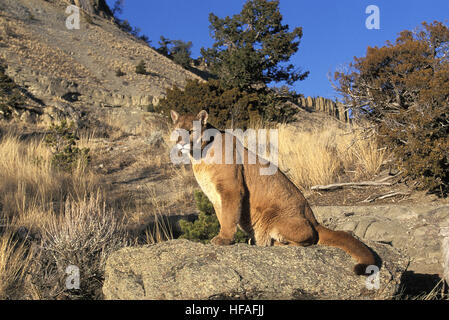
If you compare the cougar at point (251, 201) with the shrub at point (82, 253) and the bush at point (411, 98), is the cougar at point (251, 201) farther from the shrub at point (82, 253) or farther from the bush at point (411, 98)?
the bush at point (411, 98)

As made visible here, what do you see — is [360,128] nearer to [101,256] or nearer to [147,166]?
[147,166]

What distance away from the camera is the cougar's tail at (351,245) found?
145 inches

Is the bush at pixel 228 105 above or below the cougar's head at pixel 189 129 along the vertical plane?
above

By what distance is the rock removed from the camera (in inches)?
131

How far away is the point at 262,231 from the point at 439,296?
2308 millimetres

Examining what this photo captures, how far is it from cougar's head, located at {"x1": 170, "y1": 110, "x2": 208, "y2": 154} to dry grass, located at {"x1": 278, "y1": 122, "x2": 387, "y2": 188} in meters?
5.46

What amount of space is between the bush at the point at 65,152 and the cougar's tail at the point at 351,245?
8460mm

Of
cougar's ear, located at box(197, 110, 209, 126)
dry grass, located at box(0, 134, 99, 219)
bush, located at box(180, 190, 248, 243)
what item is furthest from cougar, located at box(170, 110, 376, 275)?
dry grass, located at box(0, 134, 99, 219)

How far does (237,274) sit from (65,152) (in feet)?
31.3
